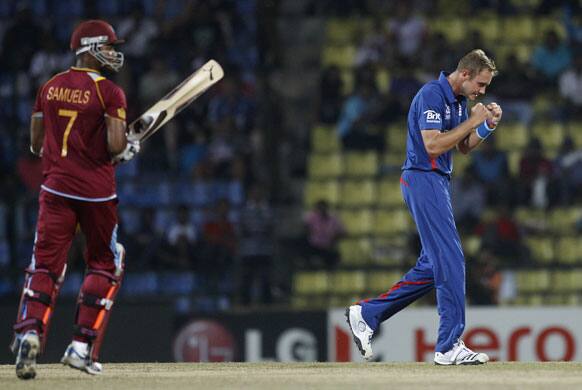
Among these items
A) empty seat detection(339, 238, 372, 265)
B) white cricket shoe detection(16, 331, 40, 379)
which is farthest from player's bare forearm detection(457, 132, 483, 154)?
empty seat detection(339, 238, 372, 265)

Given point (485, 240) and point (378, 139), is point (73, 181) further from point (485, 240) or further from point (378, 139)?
point (378, 139)

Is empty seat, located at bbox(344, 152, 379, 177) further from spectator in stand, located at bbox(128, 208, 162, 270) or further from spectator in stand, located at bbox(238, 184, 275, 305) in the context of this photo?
spectator in stand, located at bbox(128, 208, 162, 270)

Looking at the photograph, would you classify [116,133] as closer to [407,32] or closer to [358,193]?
[358,193]

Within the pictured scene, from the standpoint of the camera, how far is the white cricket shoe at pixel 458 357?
8922 millimetres

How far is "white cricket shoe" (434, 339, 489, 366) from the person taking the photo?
8922 millimetres

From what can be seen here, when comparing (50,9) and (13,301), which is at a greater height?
(50,9)

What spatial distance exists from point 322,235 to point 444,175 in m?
6.51

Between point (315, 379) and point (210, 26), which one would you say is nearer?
point (315, 379)

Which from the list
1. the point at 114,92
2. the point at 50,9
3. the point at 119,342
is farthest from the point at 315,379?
the point at 50,9

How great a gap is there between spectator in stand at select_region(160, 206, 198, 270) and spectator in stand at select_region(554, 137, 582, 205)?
409 cm

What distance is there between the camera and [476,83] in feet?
29.6

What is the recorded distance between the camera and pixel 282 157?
16906mm

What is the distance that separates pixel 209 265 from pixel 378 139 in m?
2.89

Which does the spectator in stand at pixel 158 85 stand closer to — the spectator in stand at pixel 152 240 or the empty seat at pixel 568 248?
the spectator in stand at pixel 152 240
